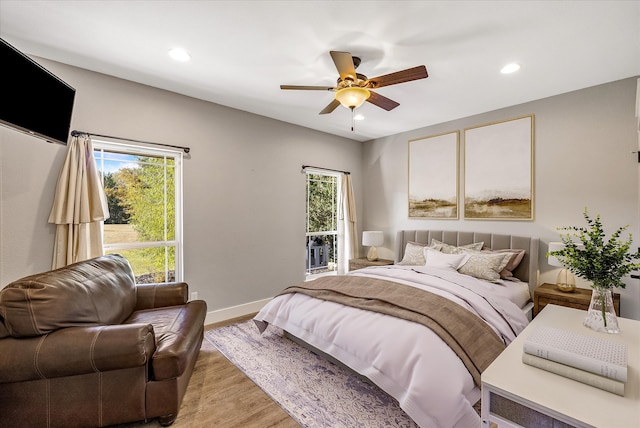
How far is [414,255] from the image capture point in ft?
13.0

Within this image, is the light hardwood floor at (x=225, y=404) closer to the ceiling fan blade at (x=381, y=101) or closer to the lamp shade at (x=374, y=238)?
the ceiling fan blade at (x=381, y=101)

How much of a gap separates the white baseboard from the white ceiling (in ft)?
8.80

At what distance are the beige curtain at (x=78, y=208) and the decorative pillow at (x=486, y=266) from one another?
396 cm

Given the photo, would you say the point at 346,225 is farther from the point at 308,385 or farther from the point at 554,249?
the point at 308,385

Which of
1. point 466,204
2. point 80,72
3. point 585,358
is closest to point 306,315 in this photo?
point 585,358

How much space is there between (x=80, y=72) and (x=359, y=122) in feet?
10.8

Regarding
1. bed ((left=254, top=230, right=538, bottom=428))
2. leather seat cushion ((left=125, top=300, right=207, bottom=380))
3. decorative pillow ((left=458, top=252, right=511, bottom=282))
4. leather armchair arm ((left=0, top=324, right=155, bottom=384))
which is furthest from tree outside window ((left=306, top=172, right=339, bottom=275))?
leather armchair arm ((left=0, top=324, right=155, bottom=384))

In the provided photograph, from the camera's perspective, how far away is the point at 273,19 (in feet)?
A: 6.56

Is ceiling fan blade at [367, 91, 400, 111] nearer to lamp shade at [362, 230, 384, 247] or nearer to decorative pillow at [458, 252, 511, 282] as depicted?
decorative pillow at [458, 252, 511, 282]

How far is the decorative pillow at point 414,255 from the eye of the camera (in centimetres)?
386

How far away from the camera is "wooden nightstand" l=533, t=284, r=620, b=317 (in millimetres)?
2691

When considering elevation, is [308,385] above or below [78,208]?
below

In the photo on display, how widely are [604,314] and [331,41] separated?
8.37ft

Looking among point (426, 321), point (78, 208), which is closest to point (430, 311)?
point (426, 321)
